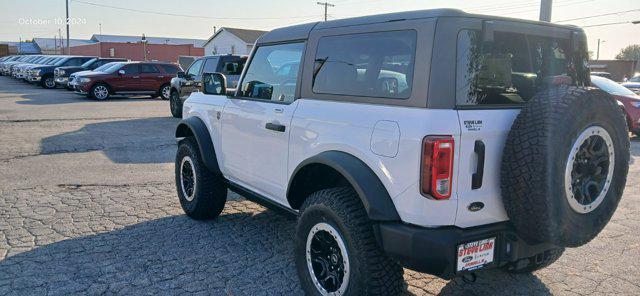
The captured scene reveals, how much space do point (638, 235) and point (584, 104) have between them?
295cm

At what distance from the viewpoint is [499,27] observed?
2.96m

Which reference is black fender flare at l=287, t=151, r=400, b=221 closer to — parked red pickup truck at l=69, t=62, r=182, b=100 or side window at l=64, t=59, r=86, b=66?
parked red pickup truck at l=69, t=62, r=182, b=100

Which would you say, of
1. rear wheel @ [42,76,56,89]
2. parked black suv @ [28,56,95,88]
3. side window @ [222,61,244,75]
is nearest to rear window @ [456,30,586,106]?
side window @ [222,61,244,75]

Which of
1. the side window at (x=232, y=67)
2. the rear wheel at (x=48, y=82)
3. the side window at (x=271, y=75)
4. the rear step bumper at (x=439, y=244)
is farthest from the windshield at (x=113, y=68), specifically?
the rear step bumper at (x=439, y=244)

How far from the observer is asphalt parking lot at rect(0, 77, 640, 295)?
3.66 metres

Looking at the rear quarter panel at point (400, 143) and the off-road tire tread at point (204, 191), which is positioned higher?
the rear quarter panel at point (400, 143)

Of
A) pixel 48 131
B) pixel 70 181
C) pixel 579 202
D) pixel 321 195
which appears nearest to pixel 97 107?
pixel 48 131

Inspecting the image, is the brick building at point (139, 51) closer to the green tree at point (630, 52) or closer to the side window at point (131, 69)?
the side window at point (131, 69)

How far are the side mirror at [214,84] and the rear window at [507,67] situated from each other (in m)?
2.42

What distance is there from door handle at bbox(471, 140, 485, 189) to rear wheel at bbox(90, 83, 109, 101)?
64.4 ft

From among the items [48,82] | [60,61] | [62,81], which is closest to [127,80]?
[62,81]

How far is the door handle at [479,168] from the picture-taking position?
105 inches

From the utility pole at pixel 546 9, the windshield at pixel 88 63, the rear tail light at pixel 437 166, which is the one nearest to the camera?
the rear tail light at pixel 437 166

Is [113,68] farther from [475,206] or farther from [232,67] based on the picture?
[475,206]
